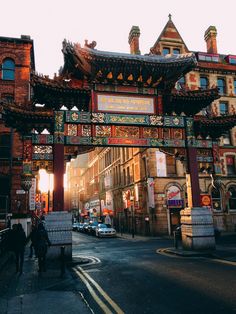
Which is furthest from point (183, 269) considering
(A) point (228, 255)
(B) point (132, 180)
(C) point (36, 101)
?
(B) point (132, 180)

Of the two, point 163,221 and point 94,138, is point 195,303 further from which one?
point 163,221

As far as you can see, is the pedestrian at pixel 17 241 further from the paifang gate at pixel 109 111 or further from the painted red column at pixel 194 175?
the painted red column at pixel 194 175

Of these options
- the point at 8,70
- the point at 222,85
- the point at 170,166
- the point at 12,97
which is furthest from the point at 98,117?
the point at 222,85

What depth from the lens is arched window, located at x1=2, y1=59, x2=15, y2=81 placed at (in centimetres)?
2848

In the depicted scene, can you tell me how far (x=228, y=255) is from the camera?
13656 mm

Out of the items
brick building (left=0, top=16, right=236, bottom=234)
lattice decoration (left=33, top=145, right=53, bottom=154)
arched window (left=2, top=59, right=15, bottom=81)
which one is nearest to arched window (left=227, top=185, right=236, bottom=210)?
brick building (left=0, top=16, right=236, bottom=234)

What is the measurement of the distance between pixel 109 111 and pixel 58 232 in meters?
6.59

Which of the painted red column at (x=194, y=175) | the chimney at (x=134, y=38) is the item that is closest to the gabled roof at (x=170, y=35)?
the chimney at (x=134, y=38)

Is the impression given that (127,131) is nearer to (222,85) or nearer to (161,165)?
(161,165)

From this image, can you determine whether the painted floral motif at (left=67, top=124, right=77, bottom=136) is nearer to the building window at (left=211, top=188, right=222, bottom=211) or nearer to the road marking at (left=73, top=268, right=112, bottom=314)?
the road marking at (left=73, top=268, right=112, bottom=314)

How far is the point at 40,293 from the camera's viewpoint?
7.81m

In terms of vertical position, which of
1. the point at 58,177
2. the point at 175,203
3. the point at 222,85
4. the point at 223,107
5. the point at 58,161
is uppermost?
the point at 222,85

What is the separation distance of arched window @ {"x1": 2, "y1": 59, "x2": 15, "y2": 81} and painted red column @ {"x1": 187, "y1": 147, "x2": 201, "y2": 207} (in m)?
20.3

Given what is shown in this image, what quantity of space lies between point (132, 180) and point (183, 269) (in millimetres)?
27408
